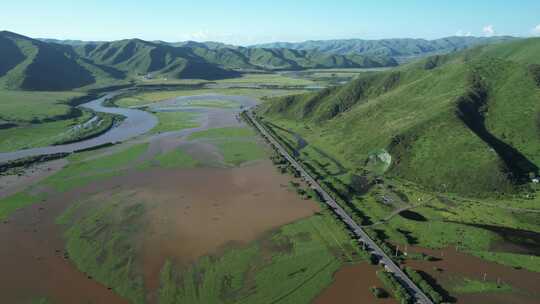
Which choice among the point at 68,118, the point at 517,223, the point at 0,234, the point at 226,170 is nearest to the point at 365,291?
the point at 517,223

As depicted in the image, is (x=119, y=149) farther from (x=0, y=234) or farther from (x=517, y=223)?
(x=517, y=223)

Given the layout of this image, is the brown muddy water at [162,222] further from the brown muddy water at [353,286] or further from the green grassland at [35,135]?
the green grassland at [35,135]

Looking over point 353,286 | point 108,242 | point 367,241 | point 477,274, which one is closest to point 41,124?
point 108,242

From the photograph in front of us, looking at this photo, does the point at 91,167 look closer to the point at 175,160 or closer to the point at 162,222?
the point at 175,160

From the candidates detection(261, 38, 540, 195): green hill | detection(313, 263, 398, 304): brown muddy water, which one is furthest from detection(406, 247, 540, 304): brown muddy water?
detection(261, 38, 540, 195): green hill

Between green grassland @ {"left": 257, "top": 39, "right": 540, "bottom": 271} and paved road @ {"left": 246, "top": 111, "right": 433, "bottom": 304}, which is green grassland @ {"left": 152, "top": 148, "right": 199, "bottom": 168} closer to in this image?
paved road @ {"left": 246, "top": 111, "right": 433, "bottom": 304}

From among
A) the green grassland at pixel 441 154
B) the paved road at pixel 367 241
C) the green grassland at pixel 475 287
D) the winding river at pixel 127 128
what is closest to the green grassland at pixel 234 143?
the winding river at pixel 127 128
